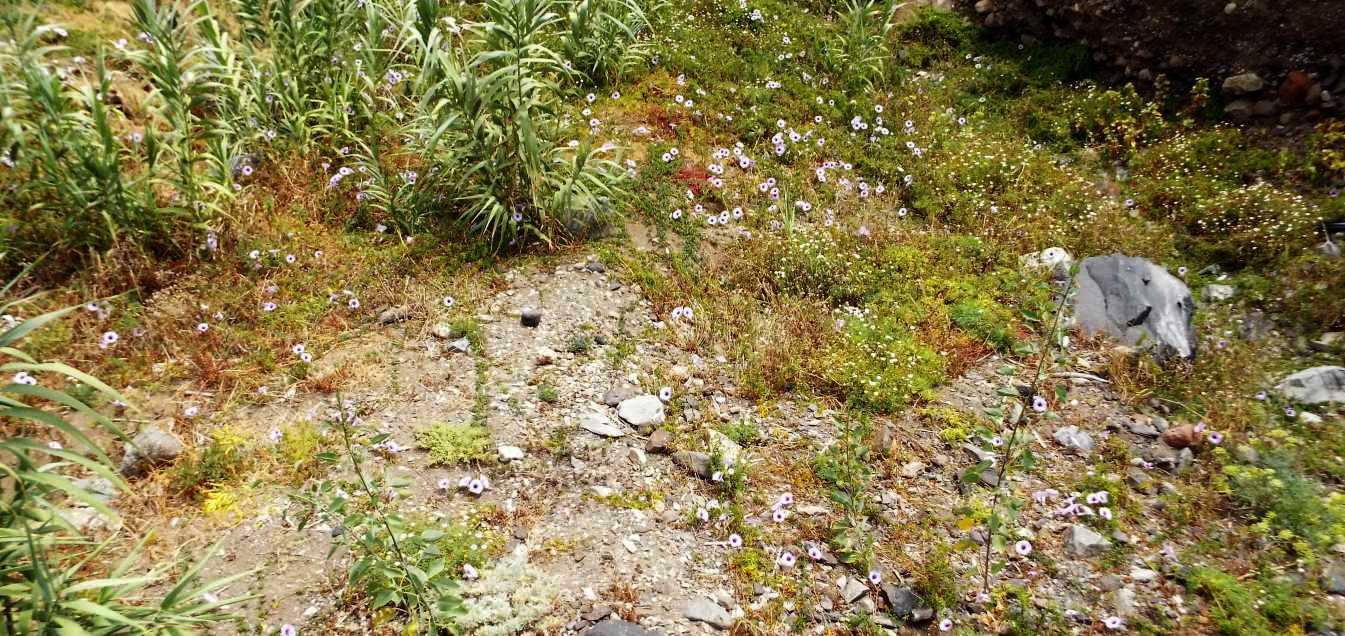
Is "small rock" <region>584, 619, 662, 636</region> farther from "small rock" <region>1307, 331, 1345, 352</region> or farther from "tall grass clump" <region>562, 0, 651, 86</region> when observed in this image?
"tall grass clump" <region>562, 0, 651, 86</region>

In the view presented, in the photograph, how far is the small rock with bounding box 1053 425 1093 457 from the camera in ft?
15.4

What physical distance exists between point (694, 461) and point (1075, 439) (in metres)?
2.49

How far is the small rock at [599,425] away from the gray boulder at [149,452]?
231 centimetres

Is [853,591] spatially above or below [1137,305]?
below

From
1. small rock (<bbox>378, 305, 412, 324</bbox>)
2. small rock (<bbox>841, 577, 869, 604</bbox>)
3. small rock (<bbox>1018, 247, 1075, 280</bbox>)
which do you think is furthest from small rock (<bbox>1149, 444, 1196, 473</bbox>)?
small rock (<bbox>378, 305, 412, 324</bbox>)

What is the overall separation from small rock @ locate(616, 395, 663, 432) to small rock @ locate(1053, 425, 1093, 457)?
8.52 feet

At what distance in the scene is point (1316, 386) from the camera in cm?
487

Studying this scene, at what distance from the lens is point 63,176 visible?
4855 millimetres

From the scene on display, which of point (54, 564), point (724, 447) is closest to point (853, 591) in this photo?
point (724, 447)

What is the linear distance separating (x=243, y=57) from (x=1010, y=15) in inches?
319

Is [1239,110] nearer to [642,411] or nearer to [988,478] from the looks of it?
[988,478]

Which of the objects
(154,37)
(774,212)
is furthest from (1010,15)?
(154,37)

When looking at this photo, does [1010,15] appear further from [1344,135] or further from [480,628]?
[480,628]

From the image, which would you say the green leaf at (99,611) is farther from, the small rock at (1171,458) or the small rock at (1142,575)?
the small rock at (1171,458)
